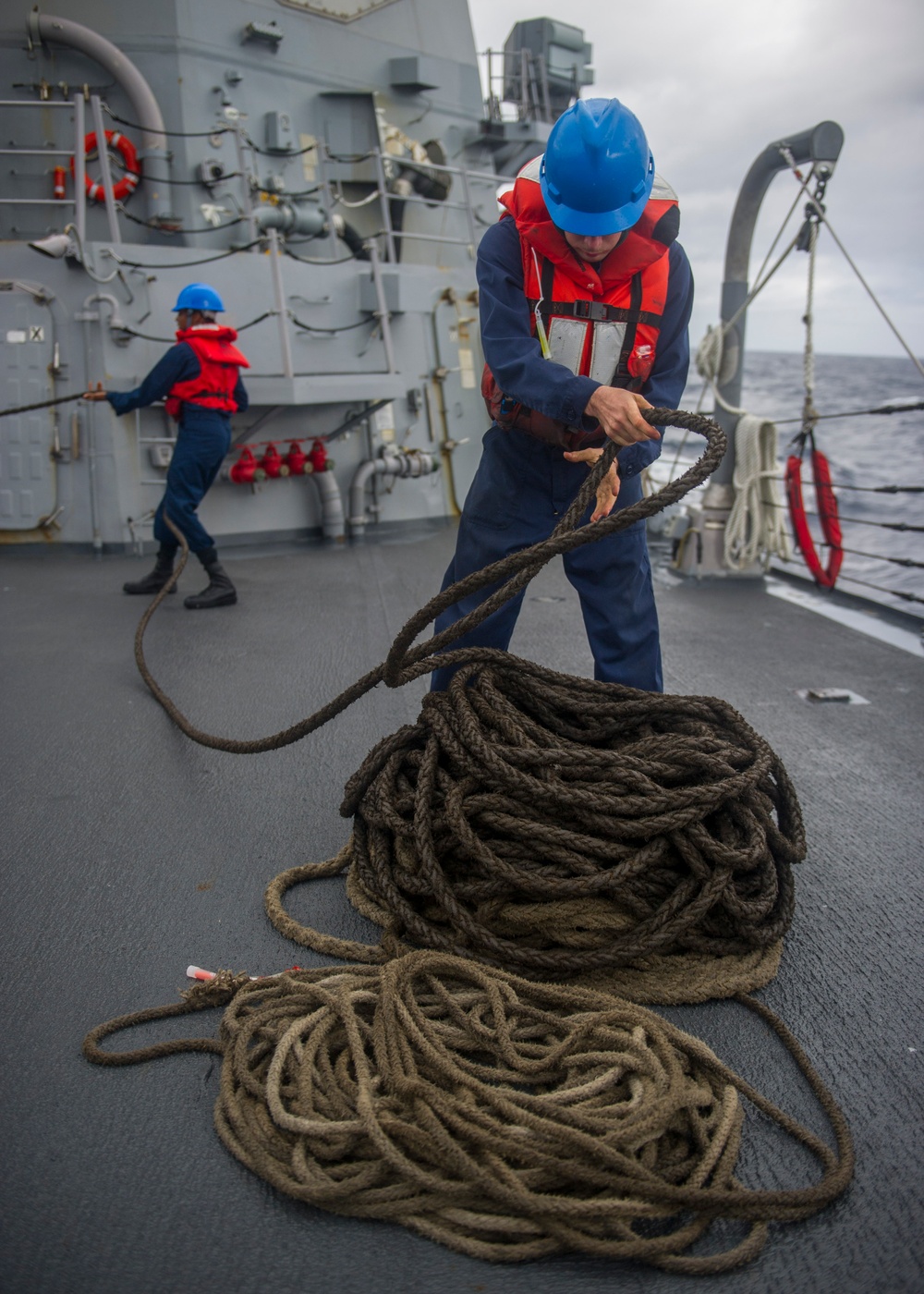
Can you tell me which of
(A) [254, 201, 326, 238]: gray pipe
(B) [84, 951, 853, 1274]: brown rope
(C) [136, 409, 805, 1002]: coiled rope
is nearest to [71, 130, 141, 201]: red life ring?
(A) [254, 201, 326, 238]: gray pipe

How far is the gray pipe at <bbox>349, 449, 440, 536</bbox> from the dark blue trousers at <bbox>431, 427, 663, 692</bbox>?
523 centimetres

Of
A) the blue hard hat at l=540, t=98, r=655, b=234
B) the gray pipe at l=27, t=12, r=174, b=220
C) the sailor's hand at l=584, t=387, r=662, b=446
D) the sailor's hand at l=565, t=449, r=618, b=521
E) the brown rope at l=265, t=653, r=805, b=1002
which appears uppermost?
the gray pipe at l=27, t=12, r=174, b=220

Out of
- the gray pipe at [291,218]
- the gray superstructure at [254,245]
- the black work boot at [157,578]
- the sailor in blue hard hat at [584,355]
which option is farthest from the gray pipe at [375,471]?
the sailor in blue hard hat at [584,355]

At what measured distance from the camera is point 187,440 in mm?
5348

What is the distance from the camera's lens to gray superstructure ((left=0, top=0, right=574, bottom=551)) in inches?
263

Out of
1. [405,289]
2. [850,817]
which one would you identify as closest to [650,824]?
[850,817]

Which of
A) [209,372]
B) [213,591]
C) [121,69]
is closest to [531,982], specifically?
[213,591]

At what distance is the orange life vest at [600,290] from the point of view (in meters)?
2.30

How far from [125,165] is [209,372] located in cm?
315

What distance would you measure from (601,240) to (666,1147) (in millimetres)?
1839

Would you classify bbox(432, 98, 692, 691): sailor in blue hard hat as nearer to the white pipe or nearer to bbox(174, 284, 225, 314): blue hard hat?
bbox(174, 284, 225, 314): blue hard hat

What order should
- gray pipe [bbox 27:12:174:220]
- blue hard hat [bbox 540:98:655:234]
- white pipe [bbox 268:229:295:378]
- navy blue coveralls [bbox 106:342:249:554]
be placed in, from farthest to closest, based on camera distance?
gray pipe [bbox 27:12:174:220]
white pipe [bbox 268:229:295:378]
navy blue coveralls [bbox 106:342:249:554]
blue hard hat [bbox 540:98:655:234]

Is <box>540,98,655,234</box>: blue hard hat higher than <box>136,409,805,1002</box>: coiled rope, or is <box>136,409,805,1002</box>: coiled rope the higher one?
<box>540,98,655,234</box>: blue hard hat

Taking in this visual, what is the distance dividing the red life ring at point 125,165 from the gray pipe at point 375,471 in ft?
8.70
